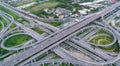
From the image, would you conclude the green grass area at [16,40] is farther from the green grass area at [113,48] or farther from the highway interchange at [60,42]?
the green grass area at [113,48]

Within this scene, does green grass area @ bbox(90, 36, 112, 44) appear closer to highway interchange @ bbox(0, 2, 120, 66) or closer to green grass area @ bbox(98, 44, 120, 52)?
highway interchange @ bbox(0, 2, 120, 66)

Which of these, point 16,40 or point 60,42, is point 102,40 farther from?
point 16,40

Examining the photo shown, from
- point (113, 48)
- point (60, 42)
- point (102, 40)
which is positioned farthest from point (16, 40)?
point (113, 48)

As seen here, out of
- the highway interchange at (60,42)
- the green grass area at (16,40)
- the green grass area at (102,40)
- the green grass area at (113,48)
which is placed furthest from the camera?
the green grass area at (102,40)

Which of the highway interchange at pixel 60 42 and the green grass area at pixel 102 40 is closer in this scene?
the highway interchange at pixel 60 42

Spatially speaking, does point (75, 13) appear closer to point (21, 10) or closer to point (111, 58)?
point (21, 10)

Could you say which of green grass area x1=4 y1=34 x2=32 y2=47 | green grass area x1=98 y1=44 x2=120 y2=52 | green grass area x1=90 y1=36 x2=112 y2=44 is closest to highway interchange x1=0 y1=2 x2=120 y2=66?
green grass area x1=98 y1=44 x2=120 y2=52

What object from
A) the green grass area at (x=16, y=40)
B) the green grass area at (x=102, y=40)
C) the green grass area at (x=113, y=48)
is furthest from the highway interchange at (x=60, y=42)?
the green grass area at (x=102, y=40)

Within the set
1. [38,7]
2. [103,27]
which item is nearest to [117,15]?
[103,27]
